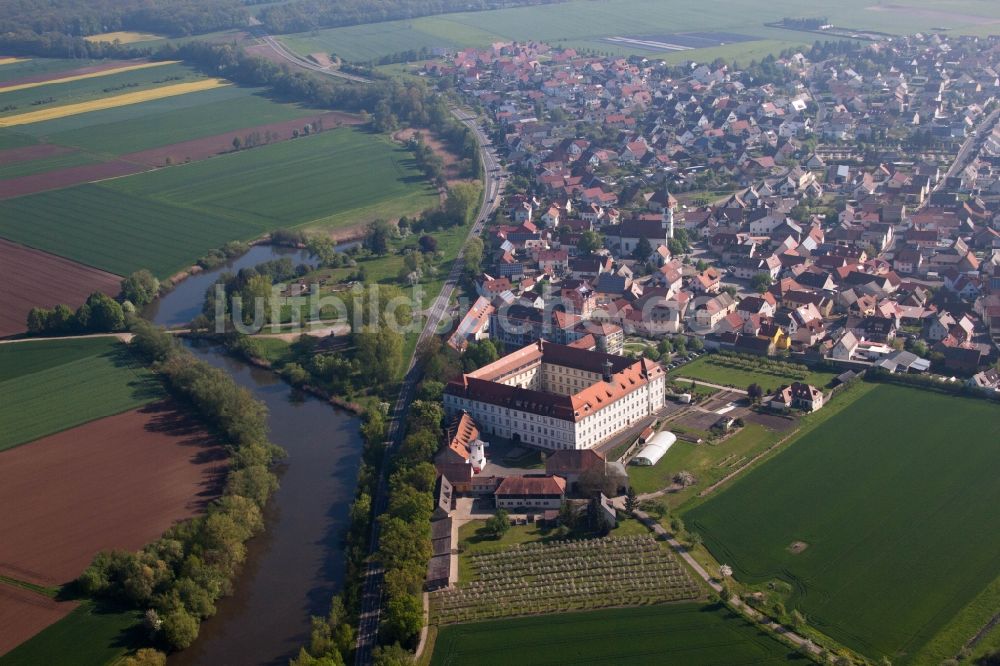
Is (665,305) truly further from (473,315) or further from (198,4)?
(198,4)

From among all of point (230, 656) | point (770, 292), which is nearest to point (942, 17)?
point (770, 292)

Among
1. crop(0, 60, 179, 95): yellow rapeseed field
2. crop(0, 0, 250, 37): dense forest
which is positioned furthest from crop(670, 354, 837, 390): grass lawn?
crop(0, 0, 250, 37): dense forest

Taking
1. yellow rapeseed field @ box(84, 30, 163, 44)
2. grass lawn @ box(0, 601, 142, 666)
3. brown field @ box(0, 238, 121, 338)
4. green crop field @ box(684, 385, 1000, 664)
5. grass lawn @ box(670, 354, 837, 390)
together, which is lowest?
brown field @ box(0, 238, 121, 338)

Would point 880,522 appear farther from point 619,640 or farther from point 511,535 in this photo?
point 511,535

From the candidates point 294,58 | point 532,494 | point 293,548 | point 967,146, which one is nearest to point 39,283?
point 293,548

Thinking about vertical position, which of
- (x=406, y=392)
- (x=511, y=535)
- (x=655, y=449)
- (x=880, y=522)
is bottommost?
(x=406, y=392)

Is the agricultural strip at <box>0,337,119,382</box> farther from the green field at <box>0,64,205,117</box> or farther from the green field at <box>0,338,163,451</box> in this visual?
the green field at <box>0,64,205,117</box>
